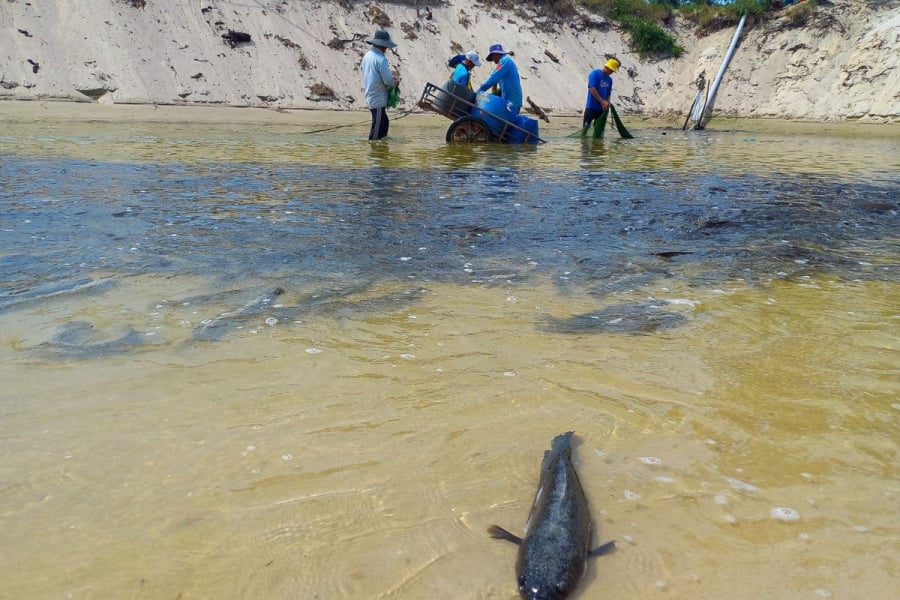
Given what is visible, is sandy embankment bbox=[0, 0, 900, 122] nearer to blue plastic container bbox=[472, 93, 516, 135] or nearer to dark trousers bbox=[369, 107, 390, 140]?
dark trousers bbox=[369, 107, 390, 140]

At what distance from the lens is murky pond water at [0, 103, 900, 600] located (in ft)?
7.32

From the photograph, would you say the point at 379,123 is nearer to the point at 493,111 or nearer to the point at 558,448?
the point at 493,111

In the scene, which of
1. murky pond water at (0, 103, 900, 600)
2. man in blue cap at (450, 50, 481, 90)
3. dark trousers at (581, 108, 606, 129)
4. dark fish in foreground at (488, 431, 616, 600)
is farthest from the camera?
dark trousers at (581, 108, 606, 129)

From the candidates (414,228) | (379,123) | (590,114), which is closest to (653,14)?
(590,114)

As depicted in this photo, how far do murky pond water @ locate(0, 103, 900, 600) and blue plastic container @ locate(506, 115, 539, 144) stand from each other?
299 inches

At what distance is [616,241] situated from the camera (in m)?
6.36

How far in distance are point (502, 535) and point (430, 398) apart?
105 centimetres

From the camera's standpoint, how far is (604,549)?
2.28 metres

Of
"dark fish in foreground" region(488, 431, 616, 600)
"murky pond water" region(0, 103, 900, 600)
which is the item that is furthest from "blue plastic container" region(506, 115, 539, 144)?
"dark fish in foreground" region(488, 431, 616, 600)

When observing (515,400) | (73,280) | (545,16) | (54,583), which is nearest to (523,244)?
(515,400)

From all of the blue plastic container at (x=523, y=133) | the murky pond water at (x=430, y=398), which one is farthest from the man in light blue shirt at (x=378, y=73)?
the murky pond water at (x=430, y=398)

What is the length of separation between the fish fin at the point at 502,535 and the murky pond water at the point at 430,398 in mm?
29

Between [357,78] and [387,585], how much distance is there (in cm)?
2423

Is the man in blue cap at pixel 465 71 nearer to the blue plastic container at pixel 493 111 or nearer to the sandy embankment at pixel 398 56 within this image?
the blue plastic container at pixel 493 111
